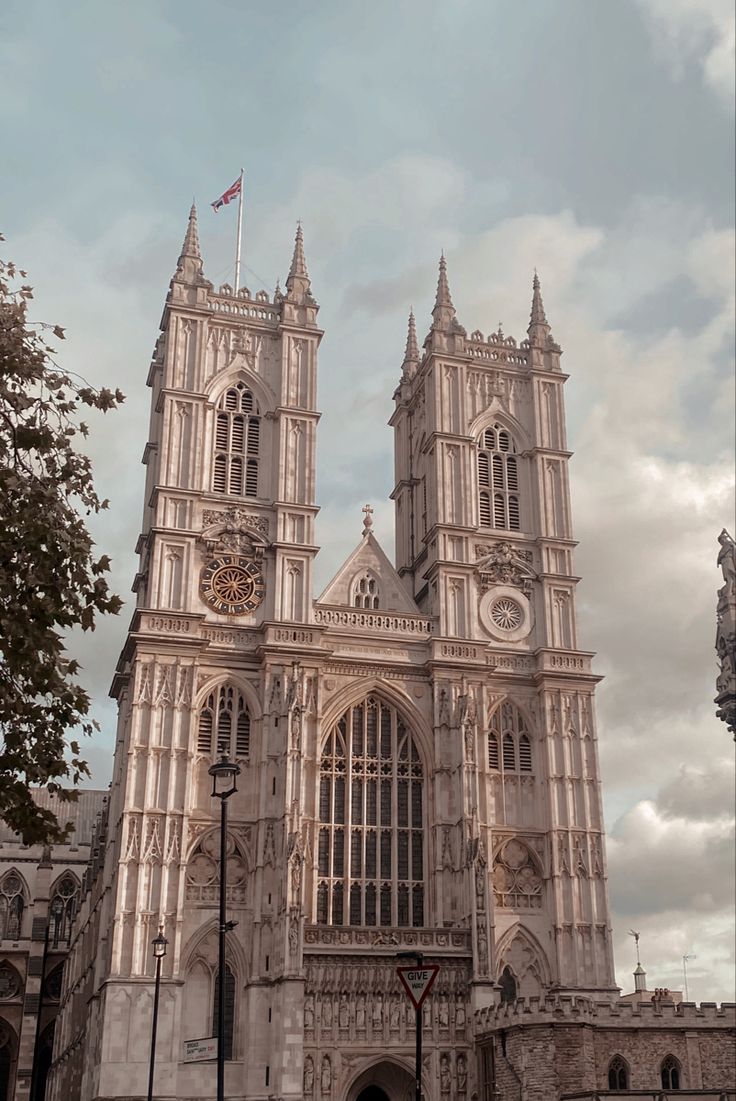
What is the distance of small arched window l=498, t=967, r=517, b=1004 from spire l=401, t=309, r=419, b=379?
27348 mm

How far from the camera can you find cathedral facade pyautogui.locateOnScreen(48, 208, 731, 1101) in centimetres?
3956

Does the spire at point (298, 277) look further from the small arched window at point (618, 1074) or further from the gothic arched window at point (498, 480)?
the small arched window at point (618, 1074)

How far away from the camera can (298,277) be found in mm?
52500

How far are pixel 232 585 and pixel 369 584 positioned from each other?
5.99 metres

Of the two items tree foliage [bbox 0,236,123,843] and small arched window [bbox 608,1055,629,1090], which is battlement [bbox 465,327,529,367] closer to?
small arched window [bbox 608,1055,629,1090]

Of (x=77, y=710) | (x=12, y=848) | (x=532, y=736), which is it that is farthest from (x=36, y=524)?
(x=12, y=848)

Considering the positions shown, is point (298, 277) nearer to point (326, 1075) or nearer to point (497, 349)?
point (497, 349)

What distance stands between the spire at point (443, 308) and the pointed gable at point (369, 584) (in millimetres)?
10463

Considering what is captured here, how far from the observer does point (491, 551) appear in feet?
164

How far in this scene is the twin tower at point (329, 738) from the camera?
130ft

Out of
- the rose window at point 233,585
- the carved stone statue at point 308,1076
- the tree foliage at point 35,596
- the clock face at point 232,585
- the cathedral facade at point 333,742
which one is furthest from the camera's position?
the rose window at point 233,585

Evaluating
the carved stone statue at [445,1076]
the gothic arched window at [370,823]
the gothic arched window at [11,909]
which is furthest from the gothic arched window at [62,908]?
the carved stone statue at [445,1076]

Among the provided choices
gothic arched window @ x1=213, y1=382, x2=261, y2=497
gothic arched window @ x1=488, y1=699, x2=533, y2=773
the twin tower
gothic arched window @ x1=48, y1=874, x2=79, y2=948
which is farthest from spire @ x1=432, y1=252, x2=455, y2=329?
gothic arched window @ x1=48, y1=874, x2=79, y2=948

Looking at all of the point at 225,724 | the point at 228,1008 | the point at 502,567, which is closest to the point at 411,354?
the point at 502,567
